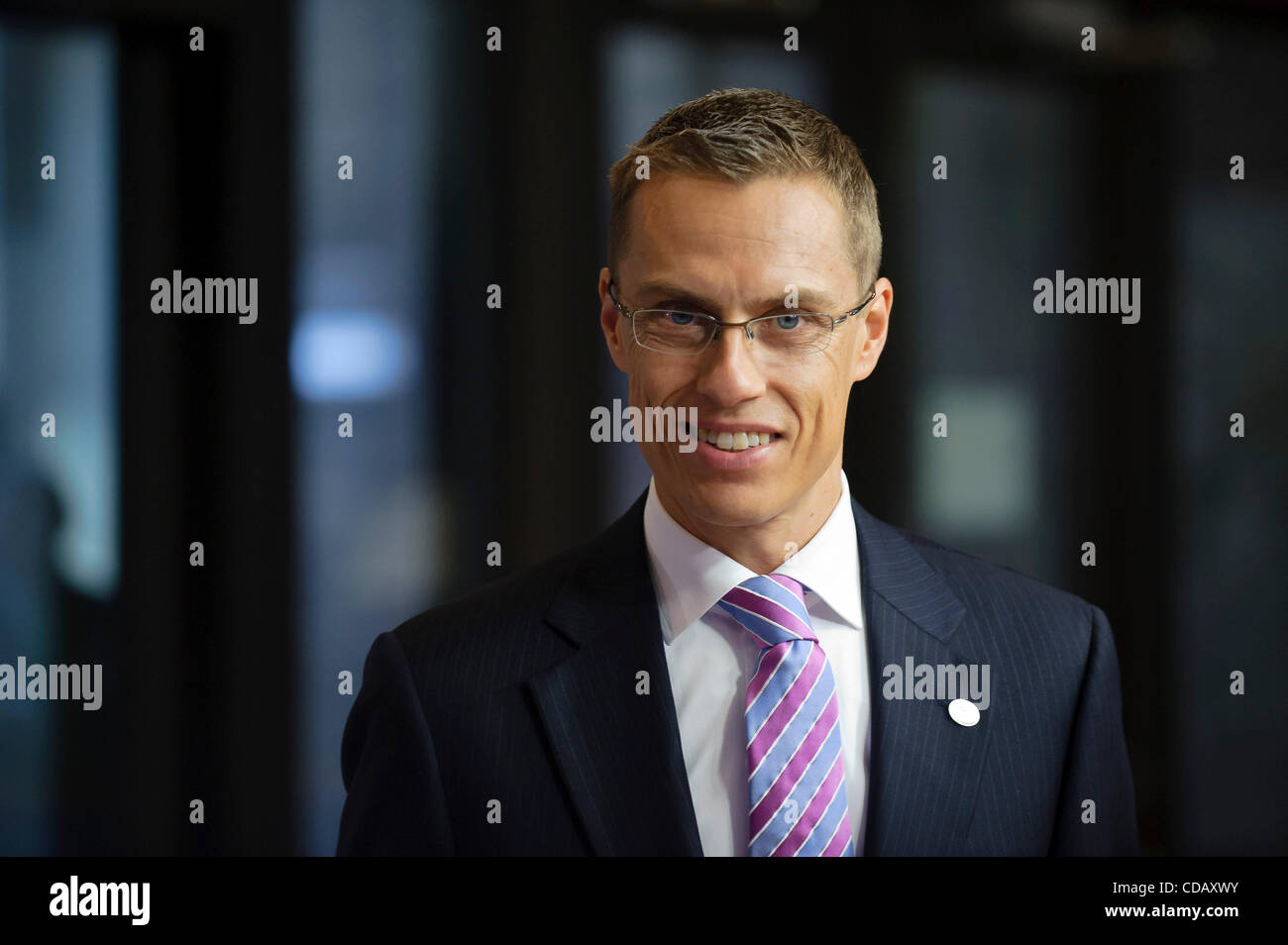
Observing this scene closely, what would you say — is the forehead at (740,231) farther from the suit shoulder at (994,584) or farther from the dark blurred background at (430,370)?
the suit shoulder at (994,584)

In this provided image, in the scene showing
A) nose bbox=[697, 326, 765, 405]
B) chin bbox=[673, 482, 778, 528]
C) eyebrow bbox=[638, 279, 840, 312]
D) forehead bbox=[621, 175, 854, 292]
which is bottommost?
chin bbox=[673, 482, 778, 528]

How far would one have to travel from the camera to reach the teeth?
1628mm

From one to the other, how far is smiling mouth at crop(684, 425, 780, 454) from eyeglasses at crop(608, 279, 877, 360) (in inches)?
4.9

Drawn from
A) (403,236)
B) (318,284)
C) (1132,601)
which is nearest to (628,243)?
(403,236)

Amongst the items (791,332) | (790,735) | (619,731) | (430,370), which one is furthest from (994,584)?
(430,370)

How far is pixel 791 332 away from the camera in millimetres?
1601

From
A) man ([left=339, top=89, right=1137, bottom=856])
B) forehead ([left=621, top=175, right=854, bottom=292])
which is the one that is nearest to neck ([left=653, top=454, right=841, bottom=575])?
man ([left=339, top=89, right=1137, bottom=856])

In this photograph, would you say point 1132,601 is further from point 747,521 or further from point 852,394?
point 747,521

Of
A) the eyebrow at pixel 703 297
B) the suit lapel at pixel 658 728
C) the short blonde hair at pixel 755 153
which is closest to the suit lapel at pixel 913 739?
the suit lapel at pixel 658 728

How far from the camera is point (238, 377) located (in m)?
1.87

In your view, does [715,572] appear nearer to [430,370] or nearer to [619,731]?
[619,731]

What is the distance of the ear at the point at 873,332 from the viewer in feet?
5.69

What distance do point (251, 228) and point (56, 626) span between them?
783 mm

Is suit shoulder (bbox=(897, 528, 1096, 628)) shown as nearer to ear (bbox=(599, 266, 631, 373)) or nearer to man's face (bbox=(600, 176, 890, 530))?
man's face (bbox=(600, 176, 890, 530))
